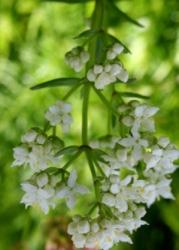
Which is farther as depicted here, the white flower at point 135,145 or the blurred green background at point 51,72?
the blurred green background at point 51,72

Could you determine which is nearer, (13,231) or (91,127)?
(91,127)

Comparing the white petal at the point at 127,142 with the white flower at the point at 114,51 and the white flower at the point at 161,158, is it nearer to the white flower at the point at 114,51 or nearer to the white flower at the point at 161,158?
Answer: the white flower at the point at 161,158

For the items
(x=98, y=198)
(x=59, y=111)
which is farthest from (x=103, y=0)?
(x=98, y=198)

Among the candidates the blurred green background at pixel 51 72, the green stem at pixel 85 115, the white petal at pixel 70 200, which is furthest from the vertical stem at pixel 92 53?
the blurred green background at pixel 51 72

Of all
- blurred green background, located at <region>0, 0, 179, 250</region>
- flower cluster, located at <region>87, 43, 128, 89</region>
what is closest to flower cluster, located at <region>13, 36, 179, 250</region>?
flower cluster, located at <region>87, 43, 128, 89</region>

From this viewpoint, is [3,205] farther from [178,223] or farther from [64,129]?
[64,129]
